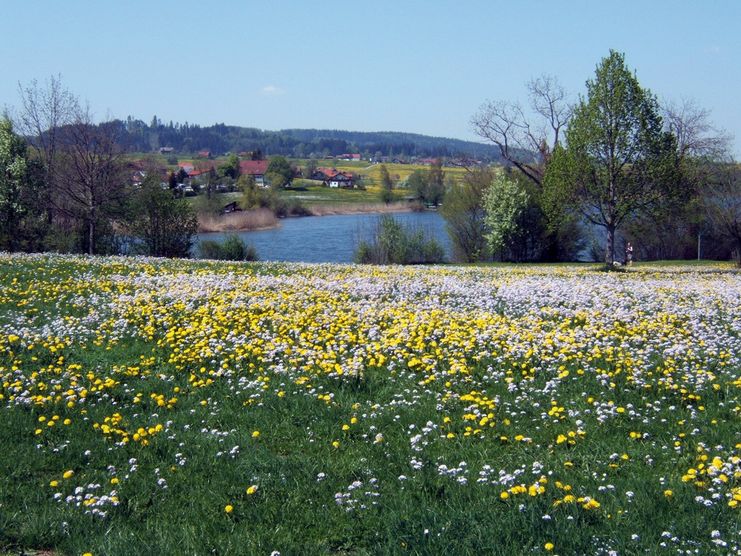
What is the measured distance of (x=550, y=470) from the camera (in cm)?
568

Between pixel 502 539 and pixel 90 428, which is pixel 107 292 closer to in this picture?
pixel 90 428

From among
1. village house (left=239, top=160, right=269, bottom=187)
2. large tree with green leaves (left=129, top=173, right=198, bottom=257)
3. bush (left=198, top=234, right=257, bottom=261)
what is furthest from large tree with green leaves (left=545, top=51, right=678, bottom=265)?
village house (left=239, top=160, right=269, bottom=187)

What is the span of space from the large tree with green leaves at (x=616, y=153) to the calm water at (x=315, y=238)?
19210 mm

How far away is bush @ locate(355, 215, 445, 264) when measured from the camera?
157ft

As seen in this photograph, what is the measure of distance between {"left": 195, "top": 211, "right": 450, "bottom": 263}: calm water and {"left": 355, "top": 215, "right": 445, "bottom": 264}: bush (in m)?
1.39

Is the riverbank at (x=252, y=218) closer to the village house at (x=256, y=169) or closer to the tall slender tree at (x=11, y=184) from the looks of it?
the tall slender tree at (x=11, y=184)

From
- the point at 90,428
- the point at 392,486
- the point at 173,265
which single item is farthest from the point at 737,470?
the point at 173,265

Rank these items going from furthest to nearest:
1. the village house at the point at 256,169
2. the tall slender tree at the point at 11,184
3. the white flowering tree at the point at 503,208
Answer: the village house at the point at 256,169, the white flowering tree at the point at 503,208, the tall slender tree at the point at 11,184

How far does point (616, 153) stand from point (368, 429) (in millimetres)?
28356

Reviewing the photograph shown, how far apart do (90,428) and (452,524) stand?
404 centimetres

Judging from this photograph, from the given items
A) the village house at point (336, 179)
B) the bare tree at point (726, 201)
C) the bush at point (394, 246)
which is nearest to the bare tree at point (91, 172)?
the bush at point (394, 246)

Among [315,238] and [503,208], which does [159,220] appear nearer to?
[315,238]

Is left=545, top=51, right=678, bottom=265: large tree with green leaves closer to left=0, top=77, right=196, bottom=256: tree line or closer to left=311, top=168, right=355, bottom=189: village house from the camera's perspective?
left=0, top=77, right=196, bottom=256: tree line

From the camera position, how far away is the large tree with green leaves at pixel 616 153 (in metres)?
31.3
